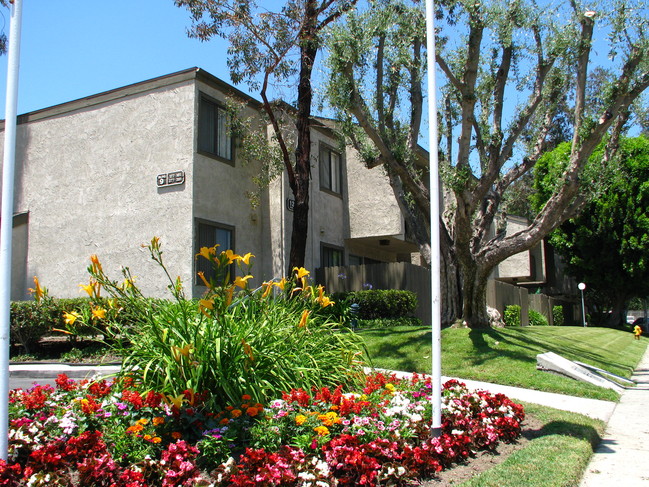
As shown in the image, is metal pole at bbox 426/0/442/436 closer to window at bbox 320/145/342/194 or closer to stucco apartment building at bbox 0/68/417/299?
stucco apartment building at bbox 0/68/417/299

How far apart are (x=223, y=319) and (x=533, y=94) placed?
10.1m

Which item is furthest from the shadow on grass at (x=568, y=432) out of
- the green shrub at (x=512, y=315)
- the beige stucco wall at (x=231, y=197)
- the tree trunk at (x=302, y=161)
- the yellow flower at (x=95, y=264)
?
the green shrub at (x=512, y=315)

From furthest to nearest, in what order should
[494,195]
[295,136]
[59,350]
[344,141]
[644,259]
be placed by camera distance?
[644,259] < [295,136] < [344,141] < [494,195] < [59,350]

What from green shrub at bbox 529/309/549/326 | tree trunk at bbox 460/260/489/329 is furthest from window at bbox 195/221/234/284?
green shrub at bbox 529/309/549/326

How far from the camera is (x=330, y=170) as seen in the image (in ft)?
65.5

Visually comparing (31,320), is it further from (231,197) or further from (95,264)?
(95,264)

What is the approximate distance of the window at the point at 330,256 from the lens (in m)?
19.2

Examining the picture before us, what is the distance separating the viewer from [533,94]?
13273 millimetres

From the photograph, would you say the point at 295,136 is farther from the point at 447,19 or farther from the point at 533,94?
the point at 533,94

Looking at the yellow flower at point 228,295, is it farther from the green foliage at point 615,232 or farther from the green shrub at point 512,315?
the green foliage at point 615,232

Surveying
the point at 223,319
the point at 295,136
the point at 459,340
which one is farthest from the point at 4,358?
the point at 295,136

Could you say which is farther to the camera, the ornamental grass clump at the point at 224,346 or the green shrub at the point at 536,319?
the green shrub at the point at 536,319

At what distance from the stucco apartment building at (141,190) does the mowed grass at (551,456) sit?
940 centimetres

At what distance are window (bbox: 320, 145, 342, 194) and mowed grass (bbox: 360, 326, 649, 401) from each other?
22.3 ft
